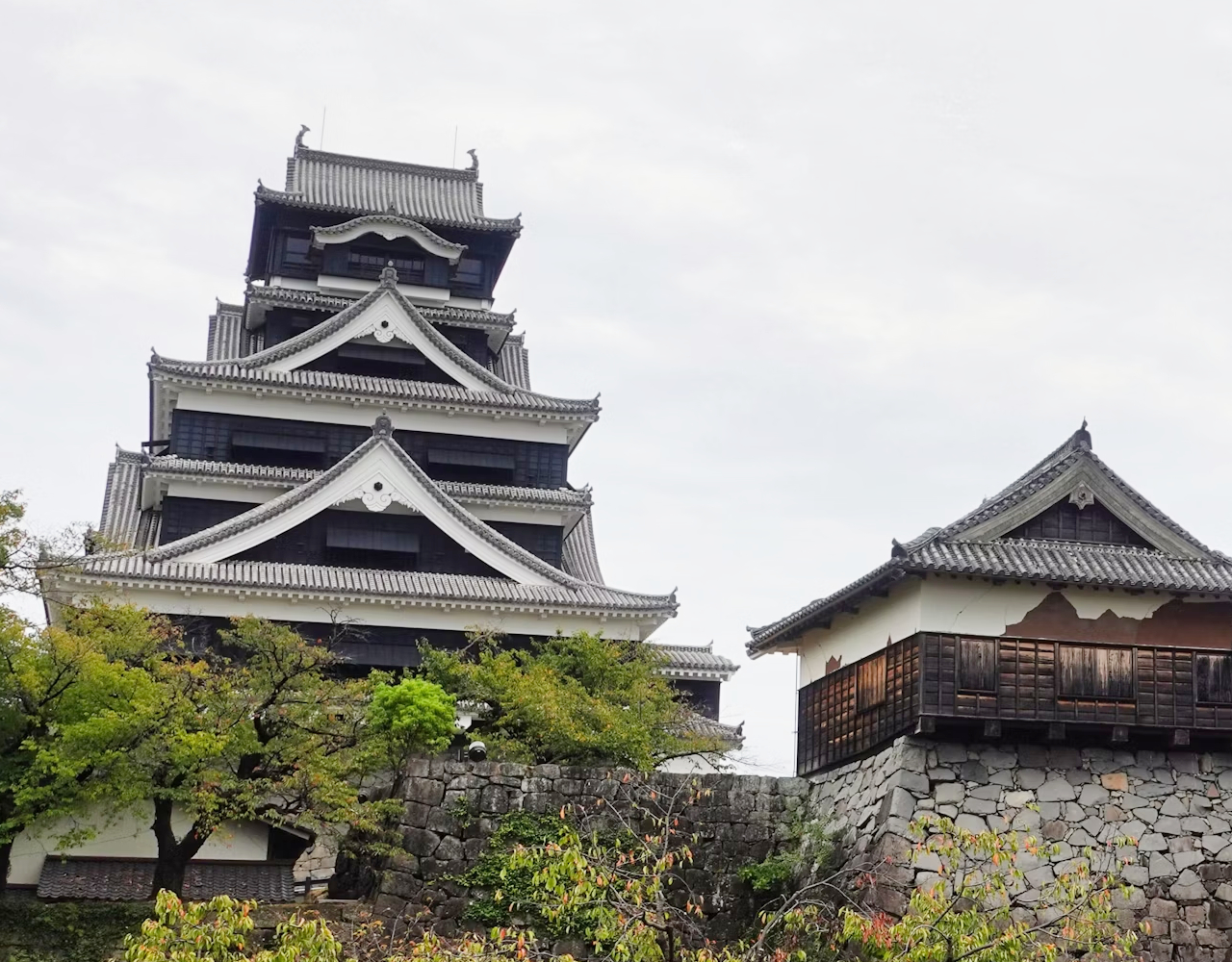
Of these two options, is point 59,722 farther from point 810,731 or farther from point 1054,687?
point 1054,687

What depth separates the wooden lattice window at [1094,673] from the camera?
65.9ft

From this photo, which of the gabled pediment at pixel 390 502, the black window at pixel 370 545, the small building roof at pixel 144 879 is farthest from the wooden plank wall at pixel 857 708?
the black window at pixel 370 545

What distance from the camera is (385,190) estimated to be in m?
37.4

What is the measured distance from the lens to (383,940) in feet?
63.4

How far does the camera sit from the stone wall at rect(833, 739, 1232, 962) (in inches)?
778

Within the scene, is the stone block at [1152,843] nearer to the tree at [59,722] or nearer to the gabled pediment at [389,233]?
the tree at [59,722]

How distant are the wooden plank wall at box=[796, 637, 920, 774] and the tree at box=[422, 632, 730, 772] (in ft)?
4.94

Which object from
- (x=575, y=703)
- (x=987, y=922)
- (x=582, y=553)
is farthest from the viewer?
(x=582, y=553)

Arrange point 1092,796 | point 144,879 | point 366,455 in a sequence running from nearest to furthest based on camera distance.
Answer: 1. point 1092,796
2. point 144,879
3. point 366,455

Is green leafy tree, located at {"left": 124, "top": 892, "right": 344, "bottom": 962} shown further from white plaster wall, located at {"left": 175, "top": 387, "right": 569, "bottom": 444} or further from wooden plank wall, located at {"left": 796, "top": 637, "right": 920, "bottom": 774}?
white plaster wall, located at {"left": 175, "top": 387, "right": 569, "bottom": 444}

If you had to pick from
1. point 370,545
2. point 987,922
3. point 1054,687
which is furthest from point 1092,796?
point 370,545

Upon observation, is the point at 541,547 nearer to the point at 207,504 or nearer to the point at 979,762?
the point at 207,504

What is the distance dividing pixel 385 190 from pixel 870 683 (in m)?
20.1

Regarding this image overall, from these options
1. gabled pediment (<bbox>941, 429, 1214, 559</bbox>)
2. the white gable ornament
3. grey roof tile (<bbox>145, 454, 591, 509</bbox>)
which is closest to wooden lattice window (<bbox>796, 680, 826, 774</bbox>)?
gabled pediment (<bbox>941, 429, 1214, 559</bbox>)
